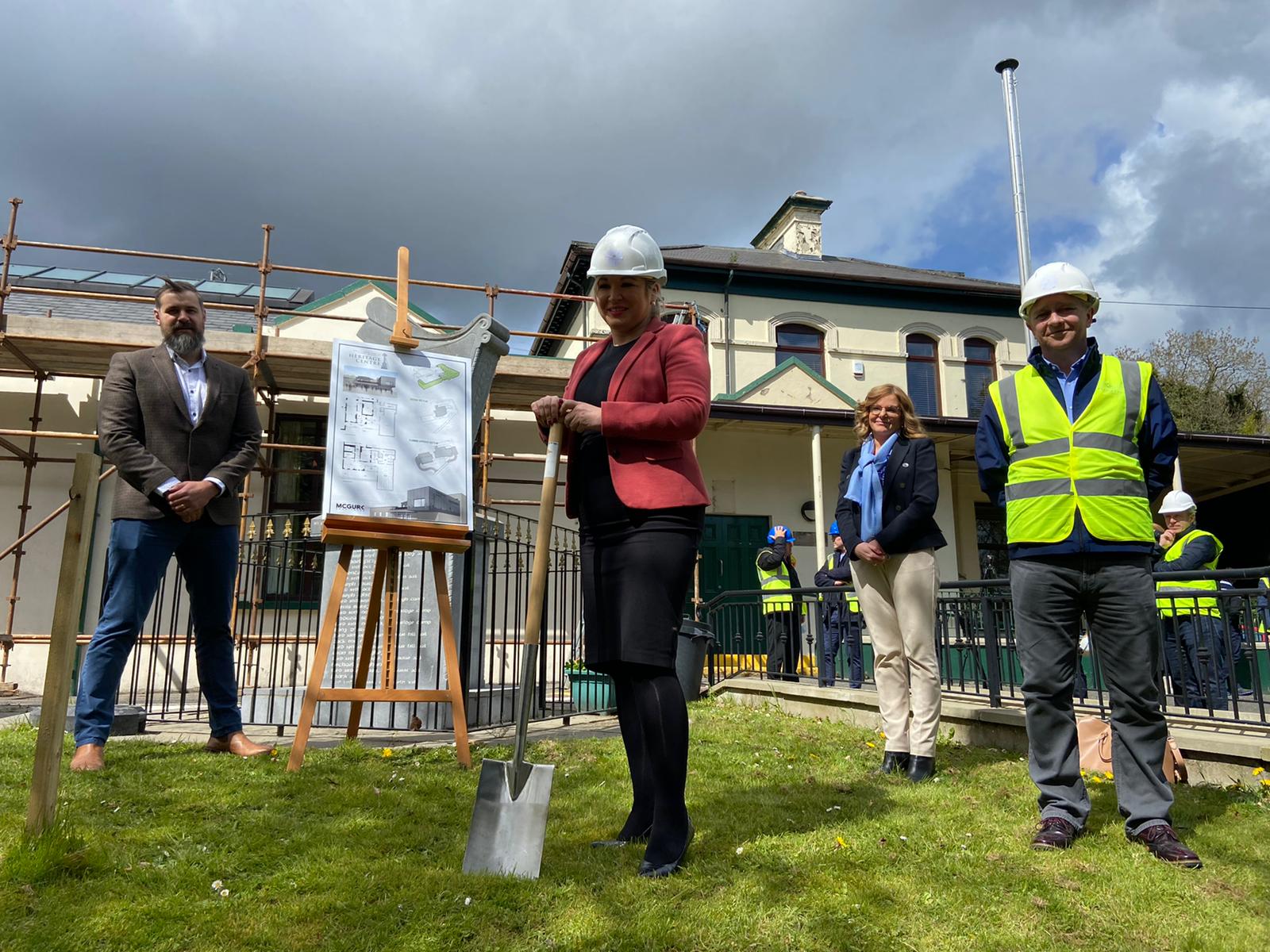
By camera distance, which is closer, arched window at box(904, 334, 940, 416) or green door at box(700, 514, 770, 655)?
green door at box(700, 514, 770, 655)

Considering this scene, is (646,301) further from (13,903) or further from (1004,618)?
(1004,618)

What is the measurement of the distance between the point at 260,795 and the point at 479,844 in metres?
1.32

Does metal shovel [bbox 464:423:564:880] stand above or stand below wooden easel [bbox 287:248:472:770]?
below

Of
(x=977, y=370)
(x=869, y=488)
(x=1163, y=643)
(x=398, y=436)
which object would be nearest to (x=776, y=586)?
(x=1163, y=643)

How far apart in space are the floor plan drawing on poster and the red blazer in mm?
1788

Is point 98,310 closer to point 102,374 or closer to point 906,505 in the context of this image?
point 102,374

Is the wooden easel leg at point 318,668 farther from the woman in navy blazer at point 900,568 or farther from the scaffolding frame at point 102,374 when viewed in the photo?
the scaffolding frame at point 102,374

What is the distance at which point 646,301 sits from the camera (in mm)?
3104

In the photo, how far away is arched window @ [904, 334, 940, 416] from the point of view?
19.7 m

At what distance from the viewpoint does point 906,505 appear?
456 centimetres

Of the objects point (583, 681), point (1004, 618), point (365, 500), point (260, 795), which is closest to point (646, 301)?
point (365, 500)

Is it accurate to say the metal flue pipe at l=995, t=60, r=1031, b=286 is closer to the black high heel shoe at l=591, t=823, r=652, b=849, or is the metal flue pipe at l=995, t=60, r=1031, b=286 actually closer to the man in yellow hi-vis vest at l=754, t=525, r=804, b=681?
the man in yellow hi-vis vest at l=754, t=525, r=804, b=681

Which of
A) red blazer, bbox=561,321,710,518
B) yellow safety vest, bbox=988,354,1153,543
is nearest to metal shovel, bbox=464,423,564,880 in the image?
red blazer, bbox=561,321,710,518

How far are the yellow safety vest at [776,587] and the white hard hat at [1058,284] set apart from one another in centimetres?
527
